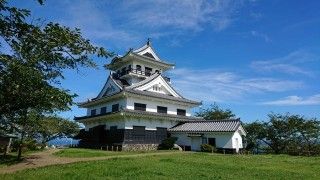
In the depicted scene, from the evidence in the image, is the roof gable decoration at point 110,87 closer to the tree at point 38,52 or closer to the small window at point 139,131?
the small window at point 139,131

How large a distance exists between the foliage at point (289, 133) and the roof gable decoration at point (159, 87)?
15800 mm

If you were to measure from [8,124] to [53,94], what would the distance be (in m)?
21.6

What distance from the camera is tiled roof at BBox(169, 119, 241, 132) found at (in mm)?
39878

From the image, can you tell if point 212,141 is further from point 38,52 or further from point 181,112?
point 38,52

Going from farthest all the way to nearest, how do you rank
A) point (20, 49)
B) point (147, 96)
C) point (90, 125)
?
point (90, 125), point (147, 96), point (20, 49)

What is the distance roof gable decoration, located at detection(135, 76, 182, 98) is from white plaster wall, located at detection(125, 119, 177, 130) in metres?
4.57

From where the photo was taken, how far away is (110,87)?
4788 cm

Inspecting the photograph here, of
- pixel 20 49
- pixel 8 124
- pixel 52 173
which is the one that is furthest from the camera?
pixel 8 124

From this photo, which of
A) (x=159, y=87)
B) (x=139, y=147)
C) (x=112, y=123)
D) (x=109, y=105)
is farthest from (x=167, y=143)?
(x=109, y=105)

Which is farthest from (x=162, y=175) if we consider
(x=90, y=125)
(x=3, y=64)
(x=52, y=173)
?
(x=90, y=125)

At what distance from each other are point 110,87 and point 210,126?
16.2m

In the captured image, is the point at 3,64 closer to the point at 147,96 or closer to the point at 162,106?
the point at 147,96

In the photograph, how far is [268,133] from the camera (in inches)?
2082

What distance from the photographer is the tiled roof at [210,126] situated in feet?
131
